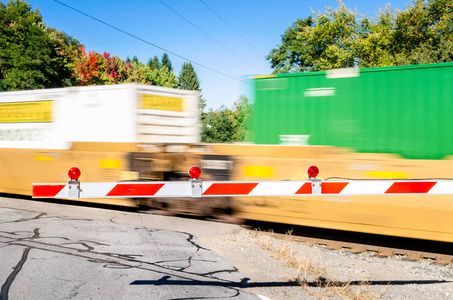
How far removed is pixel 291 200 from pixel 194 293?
11.9 ft

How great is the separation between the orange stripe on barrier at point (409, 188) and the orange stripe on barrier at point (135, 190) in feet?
7.09

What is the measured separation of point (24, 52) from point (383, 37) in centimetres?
3606

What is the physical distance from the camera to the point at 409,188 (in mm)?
3510

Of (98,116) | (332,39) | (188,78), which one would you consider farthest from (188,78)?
(98,116)

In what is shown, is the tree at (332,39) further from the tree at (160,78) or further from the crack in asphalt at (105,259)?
the tree at (160,78)

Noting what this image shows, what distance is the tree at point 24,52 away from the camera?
39500 millimetres

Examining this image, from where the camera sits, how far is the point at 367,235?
7797 millimetres

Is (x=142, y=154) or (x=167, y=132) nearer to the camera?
(x=142, y=154)

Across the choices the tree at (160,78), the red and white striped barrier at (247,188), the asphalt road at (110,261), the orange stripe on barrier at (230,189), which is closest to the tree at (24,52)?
the tree at (160,78)

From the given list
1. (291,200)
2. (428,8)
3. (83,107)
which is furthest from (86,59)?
(291,200)

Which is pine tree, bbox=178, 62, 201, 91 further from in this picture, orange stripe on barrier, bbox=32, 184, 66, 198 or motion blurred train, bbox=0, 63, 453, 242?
orange stripe on barrier, bbox=32, 184, 66, 198

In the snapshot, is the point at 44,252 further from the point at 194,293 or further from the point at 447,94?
the point at 447,94

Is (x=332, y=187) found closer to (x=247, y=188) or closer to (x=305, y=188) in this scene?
(x=305, y=188)

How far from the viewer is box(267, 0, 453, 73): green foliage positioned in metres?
29.9
